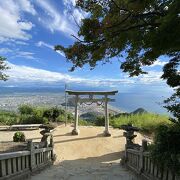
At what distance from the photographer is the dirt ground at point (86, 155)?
345 inches

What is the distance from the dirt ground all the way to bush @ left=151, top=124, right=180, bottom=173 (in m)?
2.17

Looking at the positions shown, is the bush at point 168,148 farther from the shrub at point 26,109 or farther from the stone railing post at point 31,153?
the shrub at point 26,109

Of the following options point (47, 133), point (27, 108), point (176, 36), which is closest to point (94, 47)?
point (176, 36)

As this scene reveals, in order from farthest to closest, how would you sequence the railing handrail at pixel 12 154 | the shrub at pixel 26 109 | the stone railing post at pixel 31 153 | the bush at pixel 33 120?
the shrub at pixel 26 109 < the bush at pixel 33 120 < the stone railing post at pixel 31 153 < the railing handrail at pixel 12 154

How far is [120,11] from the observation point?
25.5ft

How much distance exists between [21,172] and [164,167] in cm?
356

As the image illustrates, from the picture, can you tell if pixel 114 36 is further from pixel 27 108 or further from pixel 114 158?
pixel 27 108

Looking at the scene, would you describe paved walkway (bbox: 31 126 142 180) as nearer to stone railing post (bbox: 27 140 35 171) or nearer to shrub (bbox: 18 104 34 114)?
stone railing post (bbox: 27 140 35 171)

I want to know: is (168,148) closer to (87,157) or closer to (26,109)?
(87,157)

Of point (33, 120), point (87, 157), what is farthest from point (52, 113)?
point (87, 157)

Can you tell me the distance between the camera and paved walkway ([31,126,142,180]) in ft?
28.7

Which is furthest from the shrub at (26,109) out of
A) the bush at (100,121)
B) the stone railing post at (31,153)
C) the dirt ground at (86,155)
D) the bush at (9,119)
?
the stone railing post at (31,153)

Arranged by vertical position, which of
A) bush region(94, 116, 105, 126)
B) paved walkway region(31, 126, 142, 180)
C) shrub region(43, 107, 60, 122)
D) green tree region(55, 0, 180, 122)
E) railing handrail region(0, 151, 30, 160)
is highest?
green tree region(55, 0, 180, 122)

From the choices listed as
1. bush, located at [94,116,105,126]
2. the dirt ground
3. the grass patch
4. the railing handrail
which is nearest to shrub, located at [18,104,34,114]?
the dirt ground
